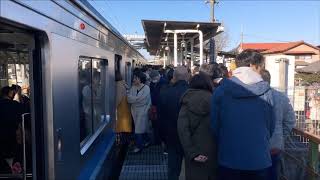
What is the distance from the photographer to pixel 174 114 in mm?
5168

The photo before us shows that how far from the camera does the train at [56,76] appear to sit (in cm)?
284

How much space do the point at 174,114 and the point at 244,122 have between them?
1703mm

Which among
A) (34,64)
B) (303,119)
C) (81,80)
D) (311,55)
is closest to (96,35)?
(81,80)

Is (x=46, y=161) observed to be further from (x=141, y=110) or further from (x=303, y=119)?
(x=141, y=110)

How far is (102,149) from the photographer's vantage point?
5.64m

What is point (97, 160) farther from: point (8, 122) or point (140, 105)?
point (140, 105)

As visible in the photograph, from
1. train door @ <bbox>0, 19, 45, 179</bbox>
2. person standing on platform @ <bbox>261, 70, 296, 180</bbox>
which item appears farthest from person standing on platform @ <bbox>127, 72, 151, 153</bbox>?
person standing on platform @ <bbox>261, 70, 296, 180</bbox>

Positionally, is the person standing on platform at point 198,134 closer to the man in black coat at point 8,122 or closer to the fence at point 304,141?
the fence at point 304,141

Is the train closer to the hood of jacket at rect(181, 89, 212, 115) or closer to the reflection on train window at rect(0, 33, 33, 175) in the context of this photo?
the reflection on train window at rect(0, 33, 33, 175)

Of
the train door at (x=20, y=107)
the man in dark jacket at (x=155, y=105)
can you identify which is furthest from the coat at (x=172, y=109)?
the train door at (x=20, y=107)

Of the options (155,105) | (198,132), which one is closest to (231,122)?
(198,132)

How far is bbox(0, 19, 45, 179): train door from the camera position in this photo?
2.89 meters

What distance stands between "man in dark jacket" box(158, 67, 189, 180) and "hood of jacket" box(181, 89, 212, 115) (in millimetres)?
996

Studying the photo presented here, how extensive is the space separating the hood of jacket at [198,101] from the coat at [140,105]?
11.7 feet
